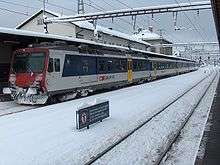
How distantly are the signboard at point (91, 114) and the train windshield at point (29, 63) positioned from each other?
6.67 meters

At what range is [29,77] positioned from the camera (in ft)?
69.3

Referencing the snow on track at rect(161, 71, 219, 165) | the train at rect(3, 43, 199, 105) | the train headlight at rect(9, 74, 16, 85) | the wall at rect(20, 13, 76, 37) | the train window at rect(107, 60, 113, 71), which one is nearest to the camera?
the snow on track at rect(161, 71, 219, 165)

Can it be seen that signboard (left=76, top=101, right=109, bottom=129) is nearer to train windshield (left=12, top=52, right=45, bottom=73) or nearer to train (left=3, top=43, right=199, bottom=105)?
train (left=3, top=43, right=199, bottom=105)

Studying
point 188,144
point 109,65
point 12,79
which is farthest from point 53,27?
A: point 188,144

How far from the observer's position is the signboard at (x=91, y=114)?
13042mm

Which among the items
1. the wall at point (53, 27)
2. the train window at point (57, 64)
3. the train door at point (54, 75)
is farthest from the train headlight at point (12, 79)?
the wall at point (53, 27)

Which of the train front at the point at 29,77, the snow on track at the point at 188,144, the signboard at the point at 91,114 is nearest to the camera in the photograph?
the snow on track at the point at 188,144

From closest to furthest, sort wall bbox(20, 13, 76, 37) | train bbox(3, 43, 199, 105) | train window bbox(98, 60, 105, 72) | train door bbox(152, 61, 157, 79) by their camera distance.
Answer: train bbox(3, 43, 199, 105) < train window bbox(98, 60, 105, 72) < train door bbox(152, 61, 157, 79) < wall bbox(20, 13, 76, 37)

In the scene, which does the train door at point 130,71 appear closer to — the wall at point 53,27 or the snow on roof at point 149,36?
the wall at point 53,27

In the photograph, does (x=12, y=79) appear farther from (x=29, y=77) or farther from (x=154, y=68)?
(x=154, y=68)

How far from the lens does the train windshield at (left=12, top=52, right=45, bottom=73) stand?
21159mm

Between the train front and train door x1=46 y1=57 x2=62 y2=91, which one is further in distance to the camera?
train door x1=46 y1=57 x2=62 y2=91

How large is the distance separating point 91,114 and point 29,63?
8.72 meters

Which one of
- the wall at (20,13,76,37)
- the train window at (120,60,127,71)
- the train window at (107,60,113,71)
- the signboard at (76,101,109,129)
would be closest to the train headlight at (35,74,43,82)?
the signboard at (76,101,109,129)
